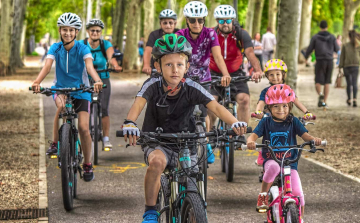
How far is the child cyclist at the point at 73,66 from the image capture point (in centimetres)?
814

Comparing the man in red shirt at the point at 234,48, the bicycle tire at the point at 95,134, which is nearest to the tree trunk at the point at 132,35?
the bicycle tire at the point at 95,134

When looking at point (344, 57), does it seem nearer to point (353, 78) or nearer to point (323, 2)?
point (353, 78)

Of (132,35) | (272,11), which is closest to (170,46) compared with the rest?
(132,35)

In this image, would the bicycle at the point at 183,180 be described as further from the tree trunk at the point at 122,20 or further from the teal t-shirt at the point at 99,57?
the tree trunk at the point at 122,20

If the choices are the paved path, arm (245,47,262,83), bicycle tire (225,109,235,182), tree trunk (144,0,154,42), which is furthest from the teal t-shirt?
tree trunk (144,0,154,42)

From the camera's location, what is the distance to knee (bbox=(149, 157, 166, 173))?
5.13 m

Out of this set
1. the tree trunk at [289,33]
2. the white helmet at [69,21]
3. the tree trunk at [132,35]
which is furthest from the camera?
the tree trunk at [132,35]

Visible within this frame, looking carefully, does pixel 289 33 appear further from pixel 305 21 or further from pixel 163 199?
pixel 305 21

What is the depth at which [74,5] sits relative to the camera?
7462cm

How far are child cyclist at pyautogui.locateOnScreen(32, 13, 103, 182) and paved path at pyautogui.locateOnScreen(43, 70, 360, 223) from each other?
0.58m

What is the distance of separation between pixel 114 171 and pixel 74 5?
6687 cm

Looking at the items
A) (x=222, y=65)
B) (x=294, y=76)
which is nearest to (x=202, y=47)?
(x=222, y=65)

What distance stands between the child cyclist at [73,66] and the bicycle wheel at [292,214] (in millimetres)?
3446

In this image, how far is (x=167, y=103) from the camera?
17.6 feet
